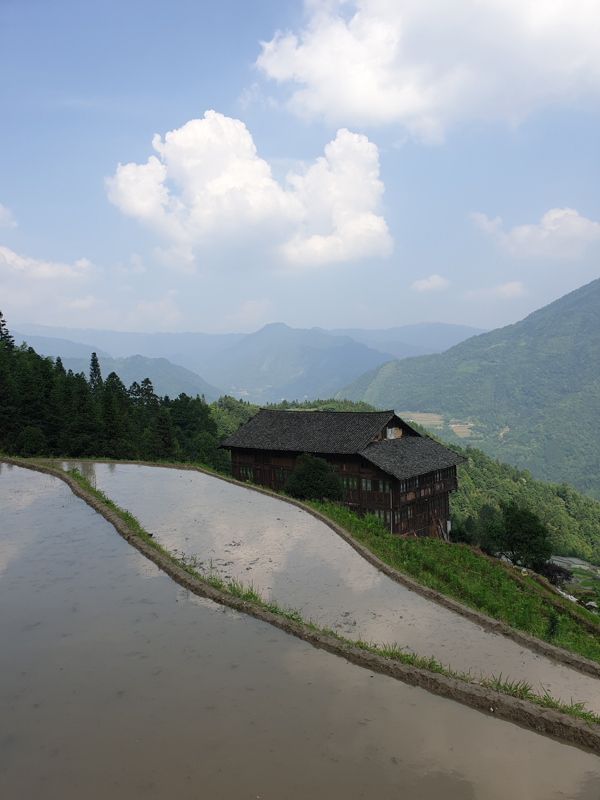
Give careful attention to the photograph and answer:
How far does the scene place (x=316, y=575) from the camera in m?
11.0

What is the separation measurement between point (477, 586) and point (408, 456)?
59.0 ft

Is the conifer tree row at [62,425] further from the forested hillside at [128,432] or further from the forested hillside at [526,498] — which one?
the forested hillside at [526,498]

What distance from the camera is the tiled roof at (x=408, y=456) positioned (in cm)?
3020

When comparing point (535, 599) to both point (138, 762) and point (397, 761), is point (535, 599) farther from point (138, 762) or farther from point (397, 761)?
point (138, 762)

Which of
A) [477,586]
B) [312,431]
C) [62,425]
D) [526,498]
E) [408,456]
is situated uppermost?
[62,425]

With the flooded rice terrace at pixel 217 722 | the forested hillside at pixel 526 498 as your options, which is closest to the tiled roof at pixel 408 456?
the flooded rice terrace at pixel 217 722

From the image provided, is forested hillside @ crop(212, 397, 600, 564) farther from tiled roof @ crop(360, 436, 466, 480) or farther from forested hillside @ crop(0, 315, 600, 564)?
tiled roof @ crop(360, 436, 466, 480)

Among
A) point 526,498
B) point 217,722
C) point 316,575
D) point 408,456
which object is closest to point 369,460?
point 408,456

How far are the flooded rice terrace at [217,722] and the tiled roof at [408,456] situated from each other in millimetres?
22511

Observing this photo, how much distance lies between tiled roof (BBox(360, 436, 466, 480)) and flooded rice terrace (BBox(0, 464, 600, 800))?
22.5 meters

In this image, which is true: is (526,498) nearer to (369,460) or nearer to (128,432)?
(369,460)

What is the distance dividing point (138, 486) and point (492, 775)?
1697 cm

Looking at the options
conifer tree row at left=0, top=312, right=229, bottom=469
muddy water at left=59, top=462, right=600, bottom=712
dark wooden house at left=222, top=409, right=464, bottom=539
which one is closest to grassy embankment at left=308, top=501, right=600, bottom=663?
muddy water at left=59, top=462, right=600, bottom=712

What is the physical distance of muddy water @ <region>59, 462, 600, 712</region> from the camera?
25.3 ft
